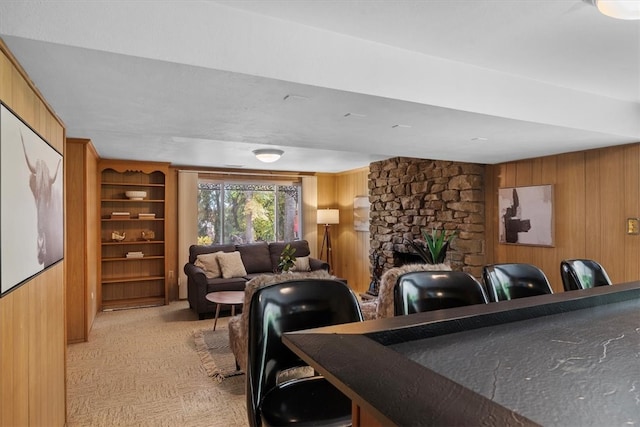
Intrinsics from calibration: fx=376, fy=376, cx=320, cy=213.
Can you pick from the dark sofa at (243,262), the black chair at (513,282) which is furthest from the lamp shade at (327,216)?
the black chair at (513,282)

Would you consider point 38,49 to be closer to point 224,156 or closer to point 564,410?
point 564,410

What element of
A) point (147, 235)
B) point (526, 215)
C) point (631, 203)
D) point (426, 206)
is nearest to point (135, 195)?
point (147, 235)

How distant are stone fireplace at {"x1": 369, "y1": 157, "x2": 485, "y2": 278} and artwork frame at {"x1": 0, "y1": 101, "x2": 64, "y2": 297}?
13.5 ft

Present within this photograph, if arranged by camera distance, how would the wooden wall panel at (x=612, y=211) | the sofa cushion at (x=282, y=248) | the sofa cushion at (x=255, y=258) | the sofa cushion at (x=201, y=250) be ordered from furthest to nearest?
the sofa cushion at (x=282, y=248) < the sofa cushion at (x=255, y=258) < the sofa cushion at (x=201, y=250) < the wooden wall panel at (x=612, y=211)

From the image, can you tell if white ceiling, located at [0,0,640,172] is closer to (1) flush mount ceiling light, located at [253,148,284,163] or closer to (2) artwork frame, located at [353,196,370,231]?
(1) flush mount ceiling light, located at [253,148,284,163]

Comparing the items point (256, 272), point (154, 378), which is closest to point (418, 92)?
point (154, 378)

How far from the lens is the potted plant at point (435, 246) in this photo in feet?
15.1

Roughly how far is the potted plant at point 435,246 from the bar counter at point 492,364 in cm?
296

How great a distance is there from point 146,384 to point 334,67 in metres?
2.83

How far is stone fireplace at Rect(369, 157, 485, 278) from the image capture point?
181 inches

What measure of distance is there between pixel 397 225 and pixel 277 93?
4051 mm

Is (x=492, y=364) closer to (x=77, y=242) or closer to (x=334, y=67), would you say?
(x=334, y=67)

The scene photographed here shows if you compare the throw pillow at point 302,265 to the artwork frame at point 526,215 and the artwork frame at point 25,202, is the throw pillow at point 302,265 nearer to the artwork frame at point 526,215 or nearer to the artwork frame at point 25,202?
the artwork frame at point 526,215

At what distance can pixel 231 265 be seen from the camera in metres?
5.72
